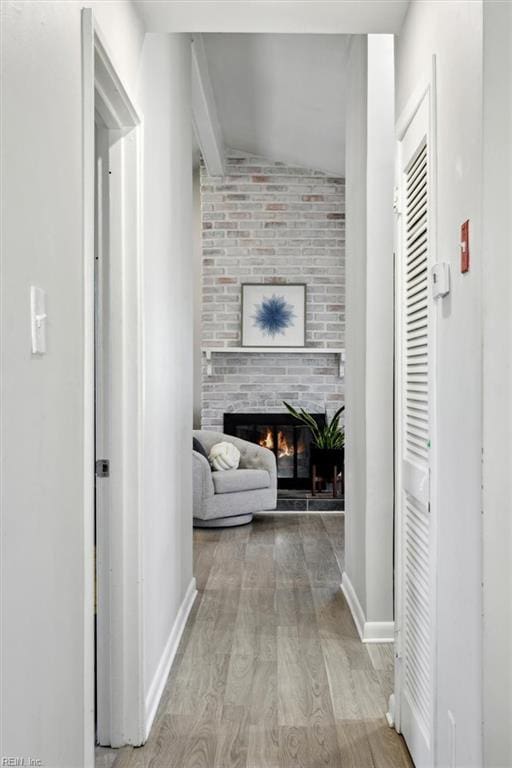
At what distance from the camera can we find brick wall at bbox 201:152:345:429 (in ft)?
22.6

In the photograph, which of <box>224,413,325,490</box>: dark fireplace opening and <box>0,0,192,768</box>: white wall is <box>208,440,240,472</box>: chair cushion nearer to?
<box>224,413,325,490</box>: dark fireplace opening

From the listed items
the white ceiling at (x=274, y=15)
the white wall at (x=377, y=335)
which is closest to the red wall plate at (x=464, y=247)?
the white ceiling at (x=274, y=15)

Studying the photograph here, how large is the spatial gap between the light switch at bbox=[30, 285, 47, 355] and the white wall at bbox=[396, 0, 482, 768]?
0.85 metres

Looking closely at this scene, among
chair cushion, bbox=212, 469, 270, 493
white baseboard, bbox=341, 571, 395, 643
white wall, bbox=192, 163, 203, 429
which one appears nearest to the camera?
white baseboard, bbox=341, 571, 395, 643

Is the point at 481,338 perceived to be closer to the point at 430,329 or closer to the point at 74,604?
the point at 430,329

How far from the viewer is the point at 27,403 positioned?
1.20 metres

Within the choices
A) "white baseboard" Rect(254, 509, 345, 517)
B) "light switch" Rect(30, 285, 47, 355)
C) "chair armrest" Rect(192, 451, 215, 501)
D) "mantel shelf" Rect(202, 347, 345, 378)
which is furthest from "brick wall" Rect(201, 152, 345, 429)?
"light switch" Rect(30, 285, 47, 355)

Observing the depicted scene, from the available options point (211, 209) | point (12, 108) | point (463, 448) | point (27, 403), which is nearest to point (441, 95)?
point (463, 448)

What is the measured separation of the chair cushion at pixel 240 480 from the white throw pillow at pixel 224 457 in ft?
0.23

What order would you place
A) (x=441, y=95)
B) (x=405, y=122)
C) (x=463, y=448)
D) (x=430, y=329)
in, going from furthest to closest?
(x=405, y=122) → (x=430, y=329) → (x=441, y=95) → (x=463, y=448)

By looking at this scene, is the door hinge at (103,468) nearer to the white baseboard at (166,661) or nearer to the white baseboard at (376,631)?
the white baseboard at (166,661)

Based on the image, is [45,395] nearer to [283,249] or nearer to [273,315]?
[273,315]

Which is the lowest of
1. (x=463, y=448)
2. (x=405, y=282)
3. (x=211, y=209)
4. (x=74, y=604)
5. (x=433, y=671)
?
(x=433, y=671)

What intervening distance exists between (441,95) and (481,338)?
72 centimetres
